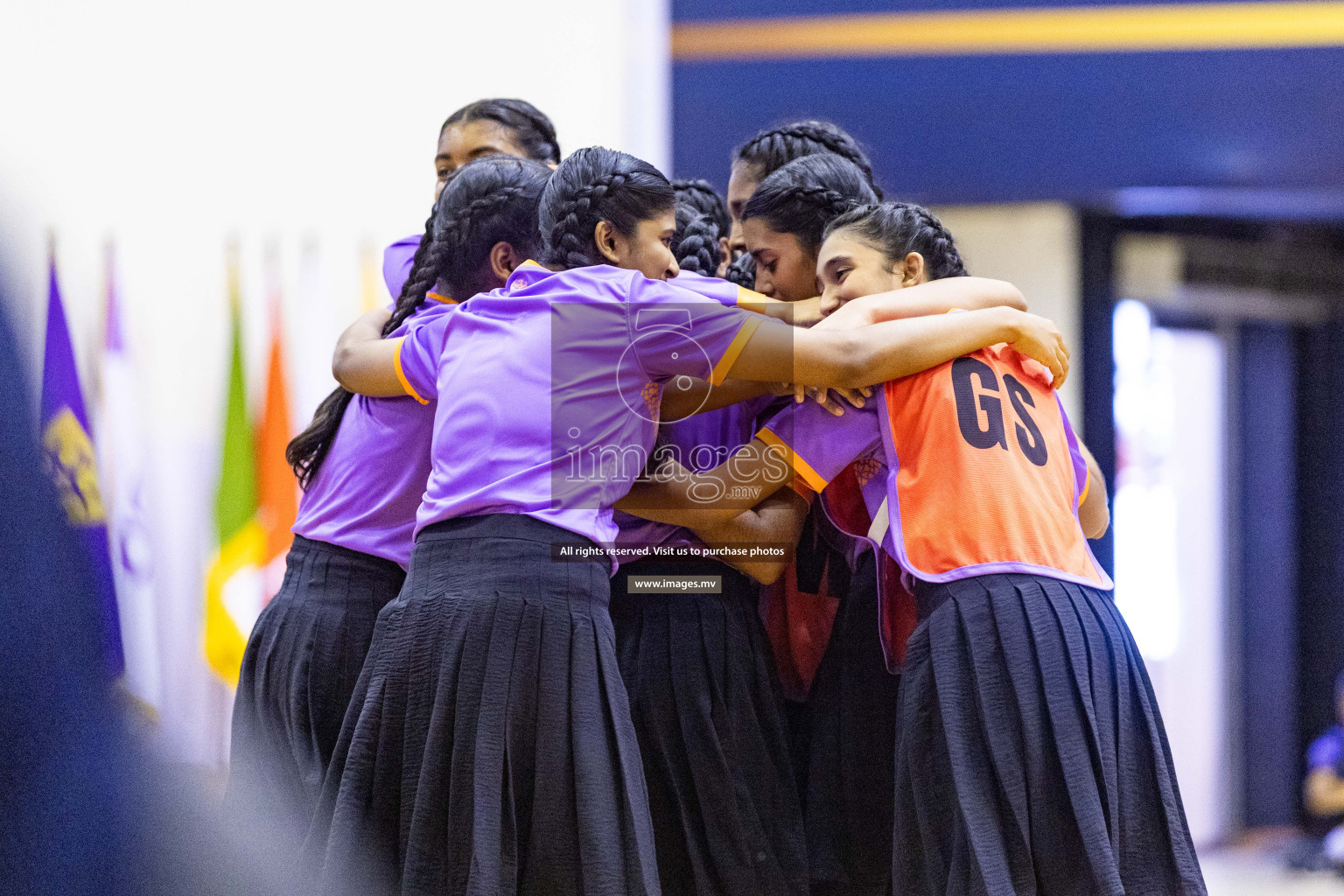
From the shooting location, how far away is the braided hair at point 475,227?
72.8 inches

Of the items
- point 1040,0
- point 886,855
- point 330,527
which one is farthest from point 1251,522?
point 330,527

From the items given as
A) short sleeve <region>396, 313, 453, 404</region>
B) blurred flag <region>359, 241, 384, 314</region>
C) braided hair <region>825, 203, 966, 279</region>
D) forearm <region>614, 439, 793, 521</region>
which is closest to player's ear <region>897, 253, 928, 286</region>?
braided hair <region>825, 203, 966, 279</region>

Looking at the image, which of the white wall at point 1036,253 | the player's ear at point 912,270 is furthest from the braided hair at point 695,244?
the white wall at point 1036,253

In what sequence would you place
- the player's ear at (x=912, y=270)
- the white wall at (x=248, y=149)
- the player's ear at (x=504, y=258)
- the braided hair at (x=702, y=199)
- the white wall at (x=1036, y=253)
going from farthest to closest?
the white wall at (x=1036, y=253), the white wall at (x=248, y=149), the braided hair at (x=702, y=199), the player's ear at (x=504, y=258), the player's ear at (x=912, y=270)

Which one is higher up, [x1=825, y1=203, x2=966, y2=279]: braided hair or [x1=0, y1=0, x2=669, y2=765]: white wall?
[x1=0, y1=0, x2=669, y2=765]: white wall

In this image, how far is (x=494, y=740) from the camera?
1.46 m

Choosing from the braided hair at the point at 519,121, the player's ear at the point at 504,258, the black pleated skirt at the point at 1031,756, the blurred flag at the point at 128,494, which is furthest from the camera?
the blurred flag at the point at 128,494

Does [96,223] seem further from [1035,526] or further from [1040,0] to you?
[1040,0]

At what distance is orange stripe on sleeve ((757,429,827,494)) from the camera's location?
1.66 meters

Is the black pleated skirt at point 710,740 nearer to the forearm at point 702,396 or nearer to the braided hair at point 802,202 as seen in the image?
the forearm at point 702,396

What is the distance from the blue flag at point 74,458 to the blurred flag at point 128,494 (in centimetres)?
34

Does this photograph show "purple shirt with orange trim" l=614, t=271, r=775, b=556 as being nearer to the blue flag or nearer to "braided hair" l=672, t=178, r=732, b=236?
"braided hair" l=672, t=178, r=732, b=236

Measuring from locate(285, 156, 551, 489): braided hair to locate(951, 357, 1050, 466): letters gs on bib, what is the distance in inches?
28.0

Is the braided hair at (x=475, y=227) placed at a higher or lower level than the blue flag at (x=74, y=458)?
higher
